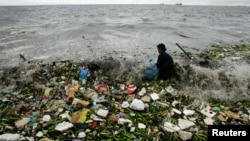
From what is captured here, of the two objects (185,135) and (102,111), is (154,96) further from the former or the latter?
(185,135)

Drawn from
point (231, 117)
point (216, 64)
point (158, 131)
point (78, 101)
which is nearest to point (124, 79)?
point (78, 101)

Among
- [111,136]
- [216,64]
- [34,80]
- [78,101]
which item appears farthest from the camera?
[216,64]

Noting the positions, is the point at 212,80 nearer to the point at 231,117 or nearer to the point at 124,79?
the point at 231,117

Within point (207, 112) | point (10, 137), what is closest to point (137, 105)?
point (207, 112)

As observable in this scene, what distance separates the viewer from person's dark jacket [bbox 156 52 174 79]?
694cm

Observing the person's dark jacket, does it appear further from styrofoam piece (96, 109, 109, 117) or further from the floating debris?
styrofoam piece (96, 109, 109, 117)

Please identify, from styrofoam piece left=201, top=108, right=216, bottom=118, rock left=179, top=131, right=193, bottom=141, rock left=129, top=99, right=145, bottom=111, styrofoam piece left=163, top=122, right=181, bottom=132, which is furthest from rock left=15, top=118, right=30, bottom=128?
styrofoam piece left=201, top=108, right=216, bottom=118

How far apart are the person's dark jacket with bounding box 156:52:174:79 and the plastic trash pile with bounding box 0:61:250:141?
34 centimetres

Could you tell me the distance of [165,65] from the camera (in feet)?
22.7

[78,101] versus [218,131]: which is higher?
[78,101]

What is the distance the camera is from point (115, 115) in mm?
5000

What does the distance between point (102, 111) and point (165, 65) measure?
2895mm

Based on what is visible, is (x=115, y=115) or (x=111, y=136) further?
(x=115, y=115)

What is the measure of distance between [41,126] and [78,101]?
112cm
